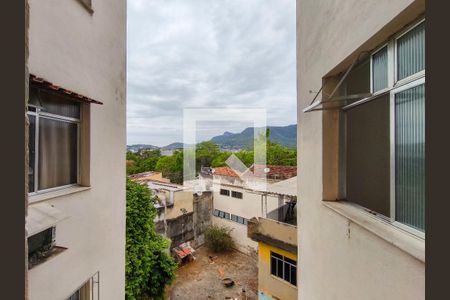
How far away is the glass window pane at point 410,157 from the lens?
4.78 feet

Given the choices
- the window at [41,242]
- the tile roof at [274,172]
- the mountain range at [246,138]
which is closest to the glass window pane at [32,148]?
the window at [41,242]

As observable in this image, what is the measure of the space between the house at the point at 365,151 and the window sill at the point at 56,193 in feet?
10.1

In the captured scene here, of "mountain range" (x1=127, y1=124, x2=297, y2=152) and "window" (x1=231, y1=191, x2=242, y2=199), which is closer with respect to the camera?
"window" (x1=231, y1=191, x2=242, y2=199)

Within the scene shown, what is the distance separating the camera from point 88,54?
9.61 ft

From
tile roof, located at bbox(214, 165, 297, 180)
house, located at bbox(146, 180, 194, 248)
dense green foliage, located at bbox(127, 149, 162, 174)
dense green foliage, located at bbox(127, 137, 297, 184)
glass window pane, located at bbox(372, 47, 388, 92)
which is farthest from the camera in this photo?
dense green foliage, located at bbox(127, 149, 162, 174)

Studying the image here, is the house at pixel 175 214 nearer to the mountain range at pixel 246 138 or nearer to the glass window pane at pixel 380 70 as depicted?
the mountain range at pixel 246 138

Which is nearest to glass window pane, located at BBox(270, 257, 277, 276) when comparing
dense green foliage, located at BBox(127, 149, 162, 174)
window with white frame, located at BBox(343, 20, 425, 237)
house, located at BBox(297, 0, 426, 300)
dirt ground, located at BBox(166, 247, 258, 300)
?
dirt ground, located at BBox(166, 247, 258, 300)

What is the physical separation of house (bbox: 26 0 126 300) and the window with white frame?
2896 mm

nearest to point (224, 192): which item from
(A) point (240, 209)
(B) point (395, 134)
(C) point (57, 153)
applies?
(A) point (240, 209)

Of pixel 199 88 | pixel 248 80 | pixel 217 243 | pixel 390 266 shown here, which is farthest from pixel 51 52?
pixel 199 88

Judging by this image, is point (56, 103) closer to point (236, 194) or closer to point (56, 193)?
point (56, 193)

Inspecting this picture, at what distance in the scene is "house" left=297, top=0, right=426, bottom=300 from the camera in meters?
1.48

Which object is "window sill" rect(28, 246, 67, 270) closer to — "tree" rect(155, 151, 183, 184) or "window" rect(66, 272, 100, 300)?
"window" rect(66, 272, 100, 300)

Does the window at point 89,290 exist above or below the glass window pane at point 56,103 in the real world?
below
